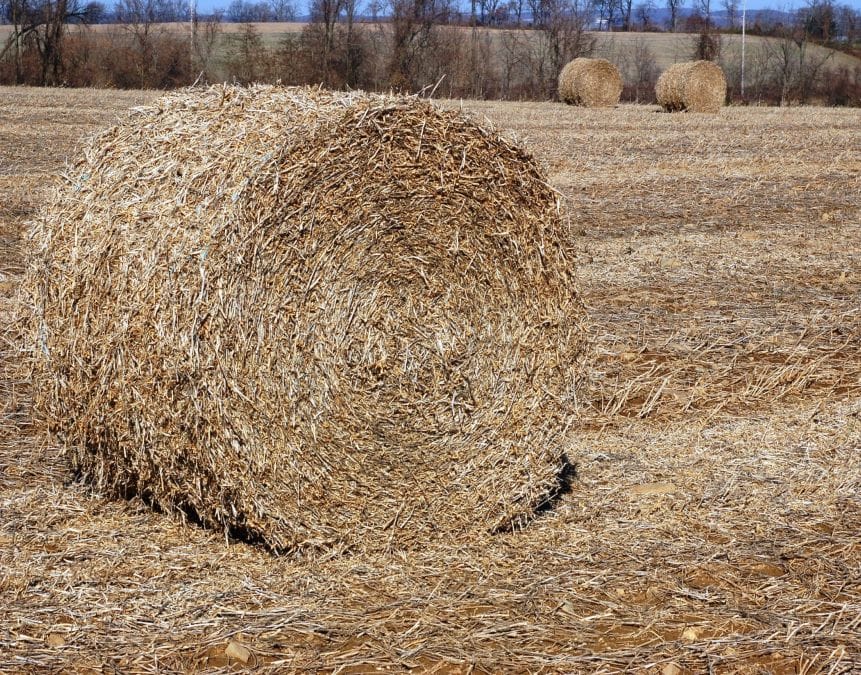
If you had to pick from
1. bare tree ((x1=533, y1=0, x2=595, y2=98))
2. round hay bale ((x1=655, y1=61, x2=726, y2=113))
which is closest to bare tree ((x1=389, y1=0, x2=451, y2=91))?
bare tree ((x1=533, y1=0, x2=595, y2=98))

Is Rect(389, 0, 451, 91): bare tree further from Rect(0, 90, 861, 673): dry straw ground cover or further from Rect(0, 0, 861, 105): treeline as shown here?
Rect(0, 90, 861, 673): dry straw ground cover

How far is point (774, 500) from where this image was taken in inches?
208

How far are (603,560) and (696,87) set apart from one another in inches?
1021

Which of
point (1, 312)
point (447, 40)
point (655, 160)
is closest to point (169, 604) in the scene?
point (1, 312)

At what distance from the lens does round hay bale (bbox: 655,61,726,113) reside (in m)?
28.8

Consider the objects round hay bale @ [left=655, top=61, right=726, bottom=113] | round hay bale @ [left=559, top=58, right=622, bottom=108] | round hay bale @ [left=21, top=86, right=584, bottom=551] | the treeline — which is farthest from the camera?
the treeline

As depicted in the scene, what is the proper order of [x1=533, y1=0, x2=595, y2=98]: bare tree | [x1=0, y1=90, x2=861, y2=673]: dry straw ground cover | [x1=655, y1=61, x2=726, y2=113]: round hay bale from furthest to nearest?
[x1=533, y1=0, x2=595, y2=98]: bare tree
[x1=655, y1=61, x2=726, y2=113]: round hay bale
[x1=0, y1=90, x2=861, y2=673]: dry straw ground cover

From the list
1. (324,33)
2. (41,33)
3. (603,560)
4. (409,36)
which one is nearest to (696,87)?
(409,36)

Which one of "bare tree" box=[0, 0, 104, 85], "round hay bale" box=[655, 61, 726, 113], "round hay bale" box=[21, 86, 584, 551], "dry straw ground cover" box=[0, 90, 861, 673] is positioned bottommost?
"dry straw ground cover" box=[0, 90, 861, 673]

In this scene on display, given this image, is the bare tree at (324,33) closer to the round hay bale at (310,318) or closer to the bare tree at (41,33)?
the bare tree at (41,33)

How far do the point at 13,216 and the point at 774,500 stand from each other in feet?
29.6

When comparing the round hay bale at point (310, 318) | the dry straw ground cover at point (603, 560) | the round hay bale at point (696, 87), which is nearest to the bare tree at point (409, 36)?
the round hay bale at point (696, 87)

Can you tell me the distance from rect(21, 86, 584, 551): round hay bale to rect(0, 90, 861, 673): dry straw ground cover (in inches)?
10.6

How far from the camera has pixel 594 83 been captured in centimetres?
3062
